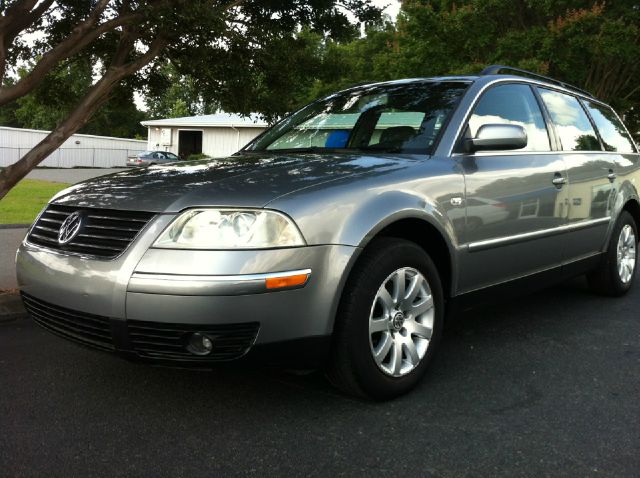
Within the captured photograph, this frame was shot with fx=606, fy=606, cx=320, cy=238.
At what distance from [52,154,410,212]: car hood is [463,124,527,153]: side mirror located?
1.44ft

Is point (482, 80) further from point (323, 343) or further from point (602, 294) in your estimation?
point (602, 294)

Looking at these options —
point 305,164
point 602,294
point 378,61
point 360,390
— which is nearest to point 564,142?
point 602,294

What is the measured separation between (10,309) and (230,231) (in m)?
2.92

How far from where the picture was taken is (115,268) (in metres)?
2.50

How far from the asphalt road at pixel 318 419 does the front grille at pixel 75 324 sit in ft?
1.27

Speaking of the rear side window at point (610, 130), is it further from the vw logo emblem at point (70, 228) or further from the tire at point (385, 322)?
the vw logo emblem at point (70, 228)

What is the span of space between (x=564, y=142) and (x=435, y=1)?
12.5 m

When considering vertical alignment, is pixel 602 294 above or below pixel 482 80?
below

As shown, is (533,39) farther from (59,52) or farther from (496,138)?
(496,138)

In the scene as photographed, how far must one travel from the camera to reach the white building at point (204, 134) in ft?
108

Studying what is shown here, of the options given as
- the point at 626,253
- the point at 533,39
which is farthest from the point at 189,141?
the point at 626,253

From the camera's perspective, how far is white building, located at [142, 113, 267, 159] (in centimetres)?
3306

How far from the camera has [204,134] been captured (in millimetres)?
35688

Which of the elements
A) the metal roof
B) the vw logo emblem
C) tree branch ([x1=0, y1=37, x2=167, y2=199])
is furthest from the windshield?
the metal roof
